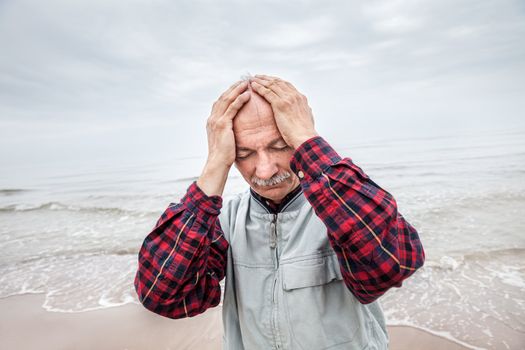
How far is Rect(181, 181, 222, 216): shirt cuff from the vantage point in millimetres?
1425

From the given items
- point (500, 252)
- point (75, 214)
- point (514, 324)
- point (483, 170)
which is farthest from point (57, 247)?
point (483, 170)

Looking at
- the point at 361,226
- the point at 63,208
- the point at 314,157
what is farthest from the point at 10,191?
the point at 361,226

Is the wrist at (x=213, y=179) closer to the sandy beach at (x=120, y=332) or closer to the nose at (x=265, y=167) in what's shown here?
the nose at (x=265, y=167)

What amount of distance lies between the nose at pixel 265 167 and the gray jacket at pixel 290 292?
0.18 m

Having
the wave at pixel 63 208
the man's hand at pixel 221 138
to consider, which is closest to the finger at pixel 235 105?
the man's hand at pixel 221 138

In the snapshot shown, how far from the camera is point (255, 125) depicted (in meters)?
1.62

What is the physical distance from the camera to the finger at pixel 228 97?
5.42 feet

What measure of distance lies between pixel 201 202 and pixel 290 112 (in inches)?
24.0

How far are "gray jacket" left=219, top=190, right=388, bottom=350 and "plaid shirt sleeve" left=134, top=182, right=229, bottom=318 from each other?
0.83 feet

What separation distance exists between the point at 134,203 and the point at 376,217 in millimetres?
13041

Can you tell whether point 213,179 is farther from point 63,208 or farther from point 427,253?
point 63,208

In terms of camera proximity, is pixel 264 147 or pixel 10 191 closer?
pixel 264 147

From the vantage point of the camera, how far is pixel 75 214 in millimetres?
11648

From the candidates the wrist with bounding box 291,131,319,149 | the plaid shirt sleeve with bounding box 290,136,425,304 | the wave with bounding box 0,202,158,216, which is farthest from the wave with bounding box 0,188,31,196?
the plaid shirt sleeve with bounding box 290,136,425,304
